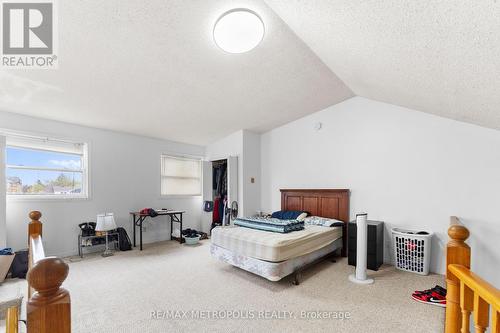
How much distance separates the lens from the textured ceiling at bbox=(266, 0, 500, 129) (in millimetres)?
1371

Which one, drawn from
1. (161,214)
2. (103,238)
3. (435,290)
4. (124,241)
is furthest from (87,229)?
(435,290)

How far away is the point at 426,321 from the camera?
223 cm

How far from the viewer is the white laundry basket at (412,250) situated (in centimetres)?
331

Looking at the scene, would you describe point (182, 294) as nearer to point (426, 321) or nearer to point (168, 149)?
point (426, 321)

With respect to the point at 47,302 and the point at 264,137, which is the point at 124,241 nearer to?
the point at 264,137

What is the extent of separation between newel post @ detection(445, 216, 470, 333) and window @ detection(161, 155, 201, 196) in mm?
5133

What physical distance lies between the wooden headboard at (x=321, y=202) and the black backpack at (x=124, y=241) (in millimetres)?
3050

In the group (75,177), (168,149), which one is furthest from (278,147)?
(75,177)

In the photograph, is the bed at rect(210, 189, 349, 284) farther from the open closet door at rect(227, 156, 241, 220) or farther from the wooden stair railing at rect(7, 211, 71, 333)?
the wooden stair railing at rect(7, 211, 71, 333)

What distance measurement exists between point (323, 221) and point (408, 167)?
1533mm

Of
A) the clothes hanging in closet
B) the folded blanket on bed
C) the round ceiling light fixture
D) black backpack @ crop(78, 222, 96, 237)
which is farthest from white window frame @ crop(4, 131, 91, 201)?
the round ceiling light fixture

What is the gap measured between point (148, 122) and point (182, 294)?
115 inches

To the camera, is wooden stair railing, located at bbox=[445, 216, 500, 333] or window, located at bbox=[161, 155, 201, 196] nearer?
wooden stair railing, located at bbox=[445, 216, 500, 333]

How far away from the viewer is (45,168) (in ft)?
12.9
